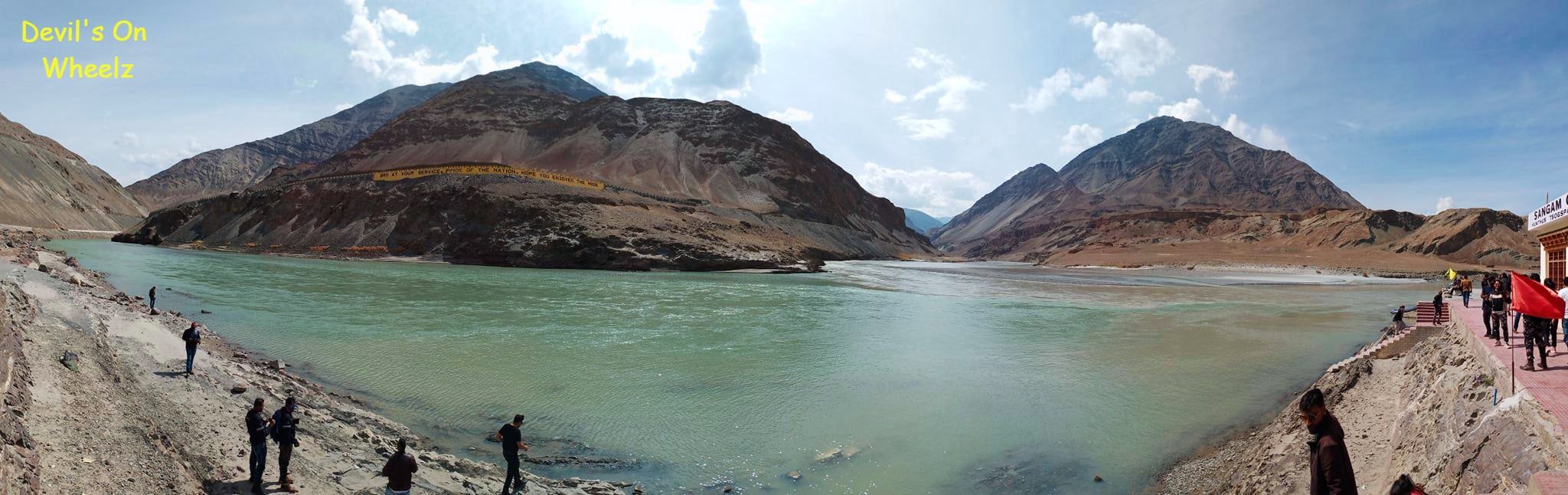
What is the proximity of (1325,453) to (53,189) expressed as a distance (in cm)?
16333

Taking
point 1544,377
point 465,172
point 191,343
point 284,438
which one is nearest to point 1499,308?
point 1544,377

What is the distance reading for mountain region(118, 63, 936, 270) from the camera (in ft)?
218

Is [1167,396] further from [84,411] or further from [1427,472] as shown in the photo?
[84,411]

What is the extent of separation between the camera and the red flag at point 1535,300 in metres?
8.33

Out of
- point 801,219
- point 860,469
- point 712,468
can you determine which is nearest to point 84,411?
point 712,468

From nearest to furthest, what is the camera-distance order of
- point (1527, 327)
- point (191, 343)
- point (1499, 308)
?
point (1527, 327) < point (1499, 308) < point (191, 343)

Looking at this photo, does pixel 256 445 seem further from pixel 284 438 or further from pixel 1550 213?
pixel 1550 213

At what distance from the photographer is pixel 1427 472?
6918mm

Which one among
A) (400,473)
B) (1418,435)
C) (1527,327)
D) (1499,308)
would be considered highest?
(1499,308)

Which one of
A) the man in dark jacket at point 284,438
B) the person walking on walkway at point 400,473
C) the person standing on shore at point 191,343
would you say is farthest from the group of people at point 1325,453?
the person standing on shore at point 191,343

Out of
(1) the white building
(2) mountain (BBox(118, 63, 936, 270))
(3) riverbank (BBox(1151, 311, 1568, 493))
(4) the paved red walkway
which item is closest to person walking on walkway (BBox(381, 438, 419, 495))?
(3) riverbank (BBox(1151, 311, 1568, 493))

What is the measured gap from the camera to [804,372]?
17438mm

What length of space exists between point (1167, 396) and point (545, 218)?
203 feet

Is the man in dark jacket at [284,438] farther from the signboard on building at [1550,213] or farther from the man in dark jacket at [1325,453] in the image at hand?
the signboard on building at [1550,213]
